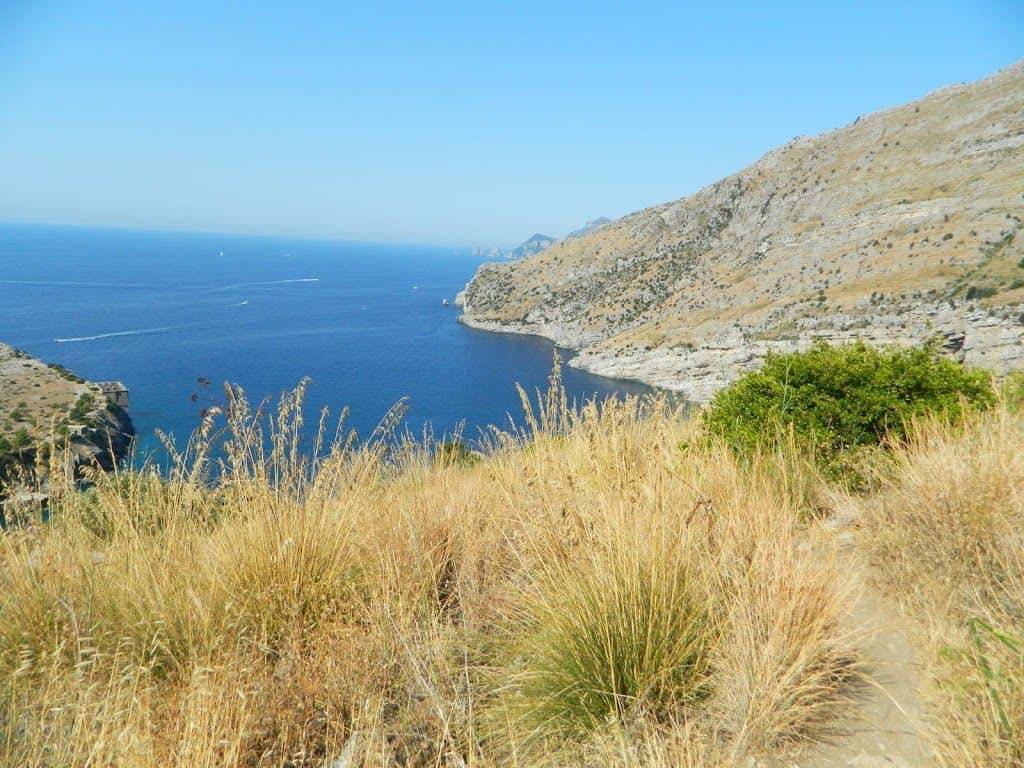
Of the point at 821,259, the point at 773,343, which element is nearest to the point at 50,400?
the point at 773,343

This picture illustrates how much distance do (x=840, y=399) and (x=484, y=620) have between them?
4393mm

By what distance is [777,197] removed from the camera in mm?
98000

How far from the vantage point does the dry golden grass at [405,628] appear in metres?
2.11

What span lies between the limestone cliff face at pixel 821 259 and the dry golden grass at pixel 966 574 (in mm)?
38582

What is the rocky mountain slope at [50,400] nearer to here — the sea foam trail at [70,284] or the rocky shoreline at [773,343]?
the rocky shoreline at [773,343]

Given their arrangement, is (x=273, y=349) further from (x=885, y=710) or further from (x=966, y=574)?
(x=885, y=710)

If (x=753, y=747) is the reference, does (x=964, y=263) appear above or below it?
above

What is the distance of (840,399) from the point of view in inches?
222

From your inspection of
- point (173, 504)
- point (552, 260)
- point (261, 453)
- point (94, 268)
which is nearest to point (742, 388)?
point (261, 453)

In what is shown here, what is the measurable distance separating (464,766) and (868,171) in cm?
10458

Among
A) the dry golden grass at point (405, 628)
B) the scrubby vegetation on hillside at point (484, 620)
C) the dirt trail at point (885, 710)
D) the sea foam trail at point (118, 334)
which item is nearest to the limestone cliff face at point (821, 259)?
the scrubby vegetation on hillside at point (484, 620)

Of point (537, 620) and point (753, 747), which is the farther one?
point (537, 620)

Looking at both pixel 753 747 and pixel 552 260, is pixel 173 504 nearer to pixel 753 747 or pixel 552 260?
pixel 753 747

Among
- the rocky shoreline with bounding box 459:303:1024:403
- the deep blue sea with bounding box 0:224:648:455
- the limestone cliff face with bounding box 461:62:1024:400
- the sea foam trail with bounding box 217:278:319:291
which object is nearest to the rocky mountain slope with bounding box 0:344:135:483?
the deep blue sea with bounding box 0:224:648:455
